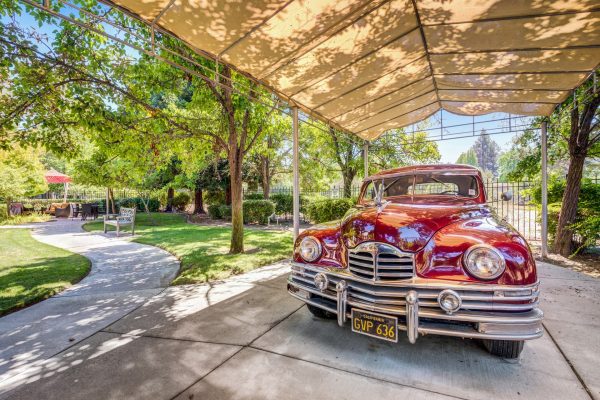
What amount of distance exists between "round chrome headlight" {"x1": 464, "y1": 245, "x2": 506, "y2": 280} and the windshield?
1511mm

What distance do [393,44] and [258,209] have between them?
410 inches

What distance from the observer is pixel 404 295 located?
7.73 ft

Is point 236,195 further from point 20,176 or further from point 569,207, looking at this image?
point 20,176

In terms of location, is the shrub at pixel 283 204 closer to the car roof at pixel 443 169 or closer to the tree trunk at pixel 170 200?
the tree trunk at pixel 170 200

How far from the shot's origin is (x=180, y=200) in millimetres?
22203

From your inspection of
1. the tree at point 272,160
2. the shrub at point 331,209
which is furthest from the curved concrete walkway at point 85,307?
the tree at point 272,160

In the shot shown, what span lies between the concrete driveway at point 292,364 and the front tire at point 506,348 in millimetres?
72

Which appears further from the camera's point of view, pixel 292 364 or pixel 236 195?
pixel 236 195

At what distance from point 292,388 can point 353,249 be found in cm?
129

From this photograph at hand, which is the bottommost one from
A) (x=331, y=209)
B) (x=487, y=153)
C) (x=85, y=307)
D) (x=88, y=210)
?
(x=85, y=307)

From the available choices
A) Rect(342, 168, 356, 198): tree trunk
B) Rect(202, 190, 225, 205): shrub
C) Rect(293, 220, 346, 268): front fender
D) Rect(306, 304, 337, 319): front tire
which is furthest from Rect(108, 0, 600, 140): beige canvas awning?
Rect(202, 190, 225, 205): shrub

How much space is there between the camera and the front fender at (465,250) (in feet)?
7.07

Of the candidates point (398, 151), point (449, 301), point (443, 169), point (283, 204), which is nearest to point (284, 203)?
point (283, 204)

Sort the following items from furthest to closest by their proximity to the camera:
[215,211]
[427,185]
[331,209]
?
1. [215,211]
2. [331,209]
3. [427,185]
